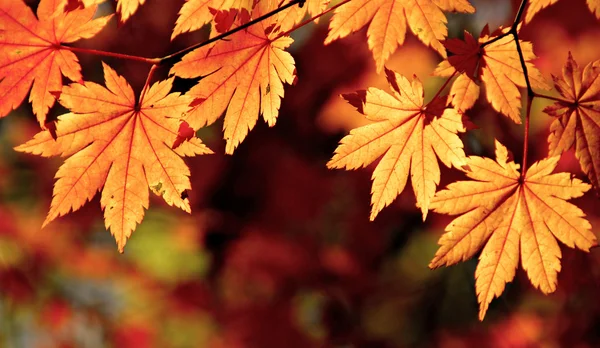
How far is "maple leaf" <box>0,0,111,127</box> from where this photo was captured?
1.00m

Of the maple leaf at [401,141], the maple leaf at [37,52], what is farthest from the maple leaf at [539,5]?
the maple leaf at [37,52]

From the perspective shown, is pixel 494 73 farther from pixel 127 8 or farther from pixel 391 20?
pixel 127 8

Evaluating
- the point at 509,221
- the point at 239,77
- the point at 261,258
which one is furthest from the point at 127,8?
the point at 261,258

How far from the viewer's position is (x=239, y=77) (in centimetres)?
97

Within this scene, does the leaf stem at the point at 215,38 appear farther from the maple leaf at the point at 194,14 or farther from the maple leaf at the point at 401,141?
the maple leaf at the point at 401,141

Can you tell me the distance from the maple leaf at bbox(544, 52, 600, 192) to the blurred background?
2.54 meters

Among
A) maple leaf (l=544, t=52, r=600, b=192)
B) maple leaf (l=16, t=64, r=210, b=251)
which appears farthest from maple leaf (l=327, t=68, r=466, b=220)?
maple leaf (l=16, t=64, r=210, b=251)

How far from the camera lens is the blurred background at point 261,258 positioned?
3.74 meters

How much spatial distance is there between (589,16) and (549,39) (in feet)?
0.69

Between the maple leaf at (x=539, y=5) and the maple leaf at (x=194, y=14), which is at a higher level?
the maple leaf at (x=194, y=14)

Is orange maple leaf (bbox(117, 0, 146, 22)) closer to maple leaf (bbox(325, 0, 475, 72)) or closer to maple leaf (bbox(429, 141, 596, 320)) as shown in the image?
maple leaf (bbox(325, 0, 475, 72))

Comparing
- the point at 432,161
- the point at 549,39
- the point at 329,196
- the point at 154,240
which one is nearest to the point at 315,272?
the point at 329,196

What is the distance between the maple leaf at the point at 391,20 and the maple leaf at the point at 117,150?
313 mm

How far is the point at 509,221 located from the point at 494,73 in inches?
10.9
